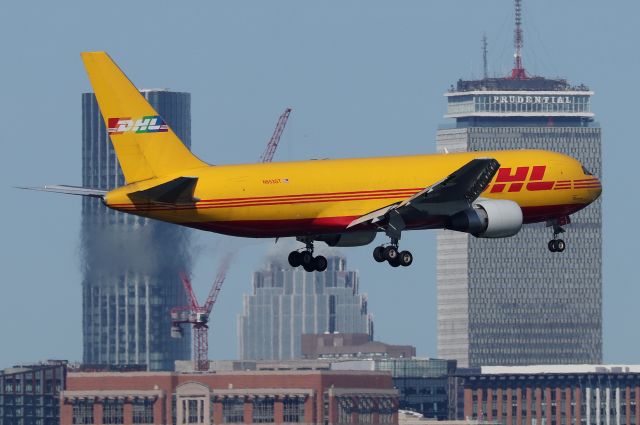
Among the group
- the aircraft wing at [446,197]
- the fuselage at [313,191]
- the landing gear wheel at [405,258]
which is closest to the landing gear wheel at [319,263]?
the fuselage at [313,191]

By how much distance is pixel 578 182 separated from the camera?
132750 millimetres

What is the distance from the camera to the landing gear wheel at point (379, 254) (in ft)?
416

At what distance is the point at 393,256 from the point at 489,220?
17.3 ft

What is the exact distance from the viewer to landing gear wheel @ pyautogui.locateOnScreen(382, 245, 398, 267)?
416 ft

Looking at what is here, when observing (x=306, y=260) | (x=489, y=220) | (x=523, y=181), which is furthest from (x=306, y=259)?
(x=523, y=181)

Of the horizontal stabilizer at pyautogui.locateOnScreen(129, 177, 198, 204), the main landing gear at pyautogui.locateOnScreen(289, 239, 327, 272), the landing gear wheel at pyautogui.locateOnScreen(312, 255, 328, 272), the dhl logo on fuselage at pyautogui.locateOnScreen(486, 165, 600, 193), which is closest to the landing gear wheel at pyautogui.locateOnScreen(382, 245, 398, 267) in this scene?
the landing gear wheel at pyautogui.locateOnScreen(312, 255, 328, 272)

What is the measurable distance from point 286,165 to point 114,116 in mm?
9043

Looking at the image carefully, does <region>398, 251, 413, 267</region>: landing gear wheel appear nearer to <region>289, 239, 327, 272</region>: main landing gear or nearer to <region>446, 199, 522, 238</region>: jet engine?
<region>446, 199, 522, 238</region>: jet engine

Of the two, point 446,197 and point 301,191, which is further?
point 446,197

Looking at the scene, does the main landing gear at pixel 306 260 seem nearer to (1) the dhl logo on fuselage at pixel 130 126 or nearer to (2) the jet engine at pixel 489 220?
(2) the jet engine at pixel 489 220

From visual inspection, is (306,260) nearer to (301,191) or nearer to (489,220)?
(301,191)

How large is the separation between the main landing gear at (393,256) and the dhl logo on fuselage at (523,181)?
611 cm

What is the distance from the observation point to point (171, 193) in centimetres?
12156

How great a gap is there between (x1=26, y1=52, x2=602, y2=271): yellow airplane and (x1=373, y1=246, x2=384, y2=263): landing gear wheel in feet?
0.24
